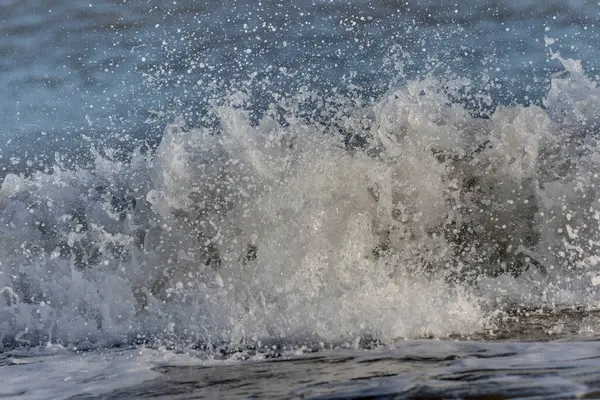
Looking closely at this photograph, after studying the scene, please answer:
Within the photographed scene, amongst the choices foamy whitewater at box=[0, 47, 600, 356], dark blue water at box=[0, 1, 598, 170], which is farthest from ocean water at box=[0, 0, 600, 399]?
dark blue water at box=[0, 1, 598, 170]

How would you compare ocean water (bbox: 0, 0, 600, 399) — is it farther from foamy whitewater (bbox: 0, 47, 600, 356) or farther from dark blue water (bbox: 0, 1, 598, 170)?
dark blue water (bbox: 0, 1, 598, 170)

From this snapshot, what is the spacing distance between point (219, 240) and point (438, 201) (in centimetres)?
116

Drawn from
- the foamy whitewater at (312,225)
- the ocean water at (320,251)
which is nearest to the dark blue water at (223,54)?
the ocean water at (320,251)

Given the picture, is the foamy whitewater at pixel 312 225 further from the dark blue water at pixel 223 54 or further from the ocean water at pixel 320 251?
the dark blue water at pixel 223 54

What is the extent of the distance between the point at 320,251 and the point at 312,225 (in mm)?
213

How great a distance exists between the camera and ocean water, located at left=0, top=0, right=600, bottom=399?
129 inches

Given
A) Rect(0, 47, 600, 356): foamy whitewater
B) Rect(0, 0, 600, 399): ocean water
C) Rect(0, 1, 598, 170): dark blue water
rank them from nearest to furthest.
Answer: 1. Rect(0, 0, 600, 399): ocean water
2. Rect(0, 47, 600, 356): foamy whitewater
3. Rect(0, 1, 598, 170): dark blue water

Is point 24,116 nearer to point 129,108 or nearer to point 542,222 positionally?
point 129,108

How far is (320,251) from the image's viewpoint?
15.0 ft

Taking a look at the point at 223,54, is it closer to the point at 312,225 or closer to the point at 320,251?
the point at 312,225

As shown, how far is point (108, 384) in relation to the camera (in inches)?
131

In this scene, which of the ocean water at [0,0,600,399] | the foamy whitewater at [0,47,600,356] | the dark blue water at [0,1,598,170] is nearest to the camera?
the ocean water at [0,0,600,399]

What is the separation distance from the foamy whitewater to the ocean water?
0.01 metres

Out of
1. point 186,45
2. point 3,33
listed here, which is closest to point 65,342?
point 186,45
